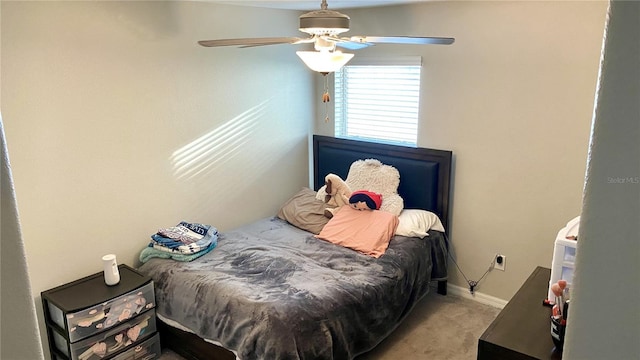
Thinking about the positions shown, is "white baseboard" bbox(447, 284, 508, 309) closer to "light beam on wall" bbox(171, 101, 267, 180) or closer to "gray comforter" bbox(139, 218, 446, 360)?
"gray comforter" bbox(139, 218, 446, 360)

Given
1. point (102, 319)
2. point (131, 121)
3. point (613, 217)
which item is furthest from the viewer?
point (131, 121)

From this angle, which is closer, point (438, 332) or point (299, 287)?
point (299, 287)

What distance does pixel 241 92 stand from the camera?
379cm

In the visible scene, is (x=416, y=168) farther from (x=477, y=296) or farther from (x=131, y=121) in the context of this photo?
(x=131, y=121)

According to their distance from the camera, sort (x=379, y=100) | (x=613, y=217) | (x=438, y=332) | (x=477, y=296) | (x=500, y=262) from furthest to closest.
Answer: (x=379, y=100), (x=477, y=296), (x=500, y=262), (x=438, y=332), (x=613, y=217)

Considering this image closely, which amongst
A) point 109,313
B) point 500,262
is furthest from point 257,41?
point 500,262

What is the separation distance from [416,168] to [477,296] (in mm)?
1156

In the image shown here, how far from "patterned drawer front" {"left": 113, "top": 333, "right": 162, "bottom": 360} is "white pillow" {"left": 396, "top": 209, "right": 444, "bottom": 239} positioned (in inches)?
73.5

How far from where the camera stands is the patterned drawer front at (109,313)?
2592 millimetres

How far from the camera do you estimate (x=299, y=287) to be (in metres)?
2.76

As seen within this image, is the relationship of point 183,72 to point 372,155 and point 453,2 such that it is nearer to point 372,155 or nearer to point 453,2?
point 372,155

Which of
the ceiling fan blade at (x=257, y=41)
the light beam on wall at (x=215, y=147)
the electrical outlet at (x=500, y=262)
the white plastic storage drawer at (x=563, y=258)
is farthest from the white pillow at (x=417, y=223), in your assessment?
the ceiling fan blade at (x=257, y=41)

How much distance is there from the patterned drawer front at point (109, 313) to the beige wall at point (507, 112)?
2.41 metres

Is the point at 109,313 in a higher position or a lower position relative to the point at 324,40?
lower
